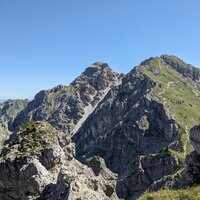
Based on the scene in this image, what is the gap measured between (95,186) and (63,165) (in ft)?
48.6

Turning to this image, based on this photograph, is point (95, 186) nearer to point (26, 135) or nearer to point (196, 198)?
point (26, 135)

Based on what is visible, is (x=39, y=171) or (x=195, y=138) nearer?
(x=195, y=138)

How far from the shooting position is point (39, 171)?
211 feet

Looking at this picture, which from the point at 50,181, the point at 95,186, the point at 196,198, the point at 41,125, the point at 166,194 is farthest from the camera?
the point at 41,125

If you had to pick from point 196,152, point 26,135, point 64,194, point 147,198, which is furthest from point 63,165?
point 147,198

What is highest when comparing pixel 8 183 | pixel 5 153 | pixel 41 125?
pixel 41 125

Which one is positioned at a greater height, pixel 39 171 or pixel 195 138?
pixel 39 171

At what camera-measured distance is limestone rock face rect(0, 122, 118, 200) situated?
55.5m

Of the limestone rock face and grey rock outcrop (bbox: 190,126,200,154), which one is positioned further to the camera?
the limestone rock face

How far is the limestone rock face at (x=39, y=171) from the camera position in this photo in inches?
2184

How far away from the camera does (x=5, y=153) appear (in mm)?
72188

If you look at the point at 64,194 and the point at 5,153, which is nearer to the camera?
the point at 64,194

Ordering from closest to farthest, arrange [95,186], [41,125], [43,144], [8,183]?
1. [95,186]
2. [8,183]
3. [43,144]
4. [41,125]

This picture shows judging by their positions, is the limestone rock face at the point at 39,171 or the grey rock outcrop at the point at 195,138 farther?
the limestone rock face at the point at 39,171
